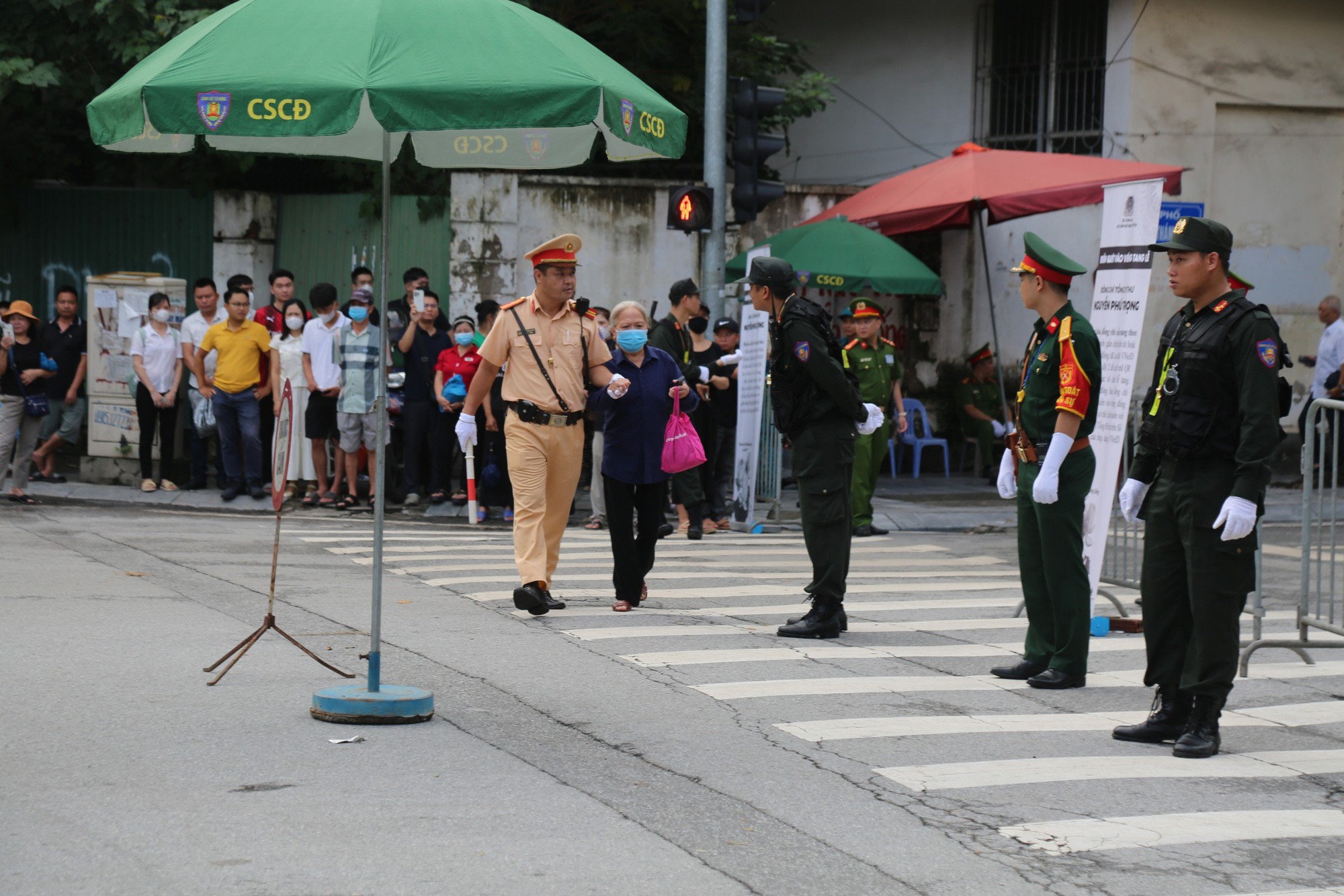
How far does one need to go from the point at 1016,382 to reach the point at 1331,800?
15045 mm

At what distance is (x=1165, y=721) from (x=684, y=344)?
7.88 m

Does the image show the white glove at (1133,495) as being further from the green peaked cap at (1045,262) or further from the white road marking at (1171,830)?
the white road marking at (1171,830)

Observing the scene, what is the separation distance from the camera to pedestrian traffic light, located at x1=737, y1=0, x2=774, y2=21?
13570mm

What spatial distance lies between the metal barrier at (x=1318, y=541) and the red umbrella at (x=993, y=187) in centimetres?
717

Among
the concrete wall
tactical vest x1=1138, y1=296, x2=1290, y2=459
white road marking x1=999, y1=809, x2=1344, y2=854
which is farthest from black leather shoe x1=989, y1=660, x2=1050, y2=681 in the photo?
the concrete wall

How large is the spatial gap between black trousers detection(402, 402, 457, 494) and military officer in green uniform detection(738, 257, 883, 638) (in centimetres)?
669

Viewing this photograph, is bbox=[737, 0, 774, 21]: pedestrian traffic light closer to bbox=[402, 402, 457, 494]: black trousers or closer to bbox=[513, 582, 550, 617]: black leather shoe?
bbox=[402, 402, 457, 494]: black trousers

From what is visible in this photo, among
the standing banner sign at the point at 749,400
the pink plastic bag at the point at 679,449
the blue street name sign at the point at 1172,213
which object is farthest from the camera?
the blue street name sign at the point at 1172,213

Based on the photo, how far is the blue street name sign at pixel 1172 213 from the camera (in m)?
17.6

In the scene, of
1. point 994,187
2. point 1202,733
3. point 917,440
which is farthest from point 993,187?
point 1202,733

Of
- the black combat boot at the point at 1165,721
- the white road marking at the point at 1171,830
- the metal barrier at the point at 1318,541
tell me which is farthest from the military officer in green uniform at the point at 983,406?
the white road marking at the point at 1171,830

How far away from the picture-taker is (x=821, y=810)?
5398mm

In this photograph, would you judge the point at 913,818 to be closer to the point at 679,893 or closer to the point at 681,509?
the point at 679,893

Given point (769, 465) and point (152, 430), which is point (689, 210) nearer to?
point (769, 465)
